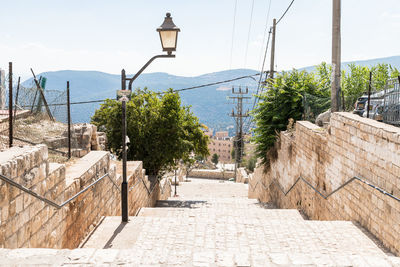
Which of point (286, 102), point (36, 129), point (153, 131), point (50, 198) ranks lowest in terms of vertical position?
→ point (50, 198)

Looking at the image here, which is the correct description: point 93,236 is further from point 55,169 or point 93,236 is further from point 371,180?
point 371,180

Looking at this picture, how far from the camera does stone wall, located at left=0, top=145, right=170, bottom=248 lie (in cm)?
377

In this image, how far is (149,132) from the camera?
16.8m

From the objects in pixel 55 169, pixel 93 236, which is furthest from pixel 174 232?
pixel 55 169

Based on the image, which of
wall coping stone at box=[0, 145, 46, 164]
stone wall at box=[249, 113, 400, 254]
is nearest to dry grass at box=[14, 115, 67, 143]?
wall coping stone at box=[0, 145, 46, 164]

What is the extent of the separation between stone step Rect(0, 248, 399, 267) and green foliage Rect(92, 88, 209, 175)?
13075mm

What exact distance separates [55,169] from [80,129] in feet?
22.4

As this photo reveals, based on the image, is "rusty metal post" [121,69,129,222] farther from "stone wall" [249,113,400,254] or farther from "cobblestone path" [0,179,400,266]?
"stone wall" [249,113,400,254]

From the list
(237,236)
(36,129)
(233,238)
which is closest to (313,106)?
(237,236)

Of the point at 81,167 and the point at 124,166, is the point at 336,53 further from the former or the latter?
the point at 81,167

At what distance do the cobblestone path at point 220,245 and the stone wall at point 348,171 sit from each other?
0.47 meters

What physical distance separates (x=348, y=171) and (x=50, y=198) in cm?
560

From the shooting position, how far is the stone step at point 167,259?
3316mm

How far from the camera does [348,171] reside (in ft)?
23.9
